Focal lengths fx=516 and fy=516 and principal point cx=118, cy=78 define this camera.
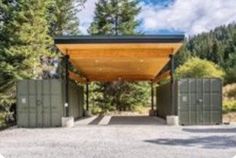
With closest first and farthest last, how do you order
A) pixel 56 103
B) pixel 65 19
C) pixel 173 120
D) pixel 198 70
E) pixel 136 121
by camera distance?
pixel 173 120 → pixel 56 103 → pixel 136 121 → pixel 65 19 → pixel 198 70

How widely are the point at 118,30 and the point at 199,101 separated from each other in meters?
25.3

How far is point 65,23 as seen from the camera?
147 feet

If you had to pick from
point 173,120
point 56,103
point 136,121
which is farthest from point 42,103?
point 136,121

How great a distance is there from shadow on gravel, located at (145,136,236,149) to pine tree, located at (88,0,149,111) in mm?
28705

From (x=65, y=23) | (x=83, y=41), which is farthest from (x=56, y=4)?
(x=83, y=41)

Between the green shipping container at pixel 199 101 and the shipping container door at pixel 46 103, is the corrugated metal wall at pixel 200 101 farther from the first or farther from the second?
the shipping container door at pixel 46 103

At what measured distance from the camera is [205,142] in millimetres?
13922

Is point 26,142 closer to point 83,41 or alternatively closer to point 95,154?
point 95,154

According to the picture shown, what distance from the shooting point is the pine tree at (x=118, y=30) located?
44.1m

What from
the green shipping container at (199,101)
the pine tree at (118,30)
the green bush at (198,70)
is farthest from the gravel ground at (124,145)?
the green bush at (198,70)

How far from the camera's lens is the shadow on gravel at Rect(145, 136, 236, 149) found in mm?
13086

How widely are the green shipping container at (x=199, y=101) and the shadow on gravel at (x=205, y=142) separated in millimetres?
5924

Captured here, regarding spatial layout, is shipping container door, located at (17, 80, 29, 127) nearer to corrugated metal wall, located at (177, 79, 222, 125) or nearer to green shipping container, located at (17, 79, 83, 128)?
green shipping container, located at (17, 79, 83, 128)

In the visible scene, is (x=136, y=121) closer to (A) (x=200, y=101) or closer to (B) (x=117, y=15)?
(A) (x=200, y=101)
